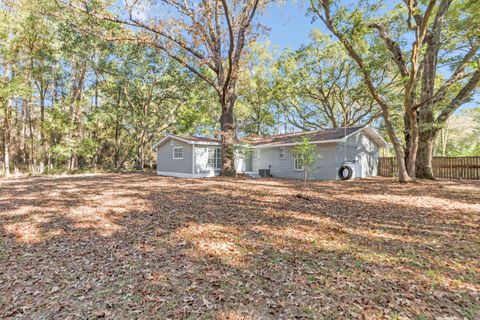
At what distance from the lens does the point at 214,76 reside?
19094 mm

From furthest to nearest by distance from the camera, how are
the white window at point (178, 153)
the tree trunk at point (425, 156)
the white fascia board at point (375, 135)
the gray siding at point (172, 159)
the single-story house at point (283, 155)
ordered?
1. the white window at point (178, 153)
2. the gray siding at point (172, 159)
3. the white fascia board at point (375, 135)
4. the single-story house at point (283, 155)
5. the tree trunk at point (425, 156)

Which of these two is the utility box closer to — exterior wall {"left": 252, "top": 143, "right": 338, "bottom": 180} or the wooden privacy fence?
exterior wall {"left": 252, "top": 143, "right": 338, "bottom": 180}

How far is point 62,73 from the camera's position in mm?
19328

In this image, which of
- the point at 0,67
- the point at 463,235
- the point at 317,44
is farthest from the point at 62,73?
the point at 463,235

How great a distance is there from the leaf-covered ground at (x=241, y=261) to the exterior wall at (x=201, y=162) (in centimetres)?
893

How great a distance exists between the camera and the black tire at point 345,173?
13.1m

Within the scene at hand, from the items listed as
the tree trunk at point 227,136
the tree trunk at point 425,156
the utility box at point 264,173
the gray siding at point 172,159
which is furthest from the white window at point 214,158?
Result: the tree trunk at point 425,156

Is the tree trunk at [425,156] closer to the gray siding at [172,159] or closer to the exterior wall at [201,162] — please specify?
the exterior wall at [201,162]

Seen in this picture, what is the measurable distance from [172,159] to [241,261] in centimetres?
1450

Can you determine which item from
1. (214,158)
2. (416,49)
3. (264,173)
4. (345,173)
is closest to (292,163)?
(264,173)

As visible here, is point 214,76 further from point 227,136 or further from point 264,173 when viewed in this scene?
point 264,173

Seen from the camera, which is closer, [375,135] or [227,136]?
[227,136]

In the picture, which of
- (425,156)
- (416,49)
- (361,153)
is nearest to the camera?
(416,49)

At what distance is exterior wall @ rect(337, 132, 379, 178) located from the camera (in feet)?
45.3
